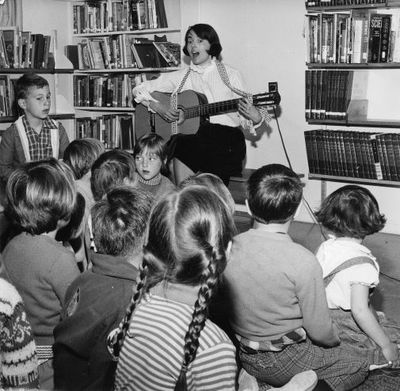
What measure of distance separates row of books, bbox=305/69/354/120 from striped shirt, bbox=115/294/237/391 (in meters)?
3.47

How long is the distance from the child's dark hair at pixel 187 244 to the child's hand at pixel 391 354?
0.94 meters

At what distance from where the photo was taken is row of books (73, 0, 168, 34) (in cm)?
538

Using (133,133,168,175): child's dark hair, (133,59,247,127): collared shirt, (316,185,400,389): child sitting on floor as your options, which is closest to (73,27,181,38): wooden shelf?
(133,59,247,127): collared shirt

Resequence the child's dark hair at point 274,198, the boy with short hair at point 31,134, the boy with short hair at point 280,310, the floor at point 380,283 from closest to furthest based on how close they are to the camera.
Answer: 1. the boy with short hair at point 280,310
2. the child's dark hair at point 274,198
3. the floor at point 380,283
4. the boy with short hair at point 31,134

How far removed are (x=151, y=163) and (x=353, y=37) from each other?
6.12ft

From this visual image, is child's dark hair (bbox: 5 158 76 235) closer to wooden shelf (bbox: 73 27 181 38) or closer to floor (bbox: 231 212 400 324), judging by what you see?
floor (bbox: 231 212 400 324)

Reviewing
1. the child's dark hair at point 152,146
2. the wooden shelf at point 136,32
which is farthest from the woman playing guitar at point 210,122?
the child's dark hair at point 152,146

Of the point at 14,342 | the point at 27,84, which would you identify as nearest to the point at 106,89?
the point at 27,84

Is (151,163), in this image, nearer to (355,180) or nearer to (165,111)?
(165,111)

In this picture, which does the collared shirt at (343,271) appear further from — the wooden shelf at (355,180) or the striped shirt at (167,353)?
the wooden shelf at (355,180)

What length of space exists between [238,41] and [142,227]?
382cm

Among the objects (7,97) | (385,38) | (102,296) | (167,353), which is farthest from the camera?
(7,97)

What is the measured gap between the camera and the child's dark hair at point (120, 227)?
1747 mm

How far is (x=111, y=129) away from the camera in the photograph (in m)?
5.89
